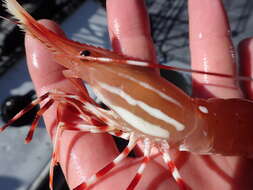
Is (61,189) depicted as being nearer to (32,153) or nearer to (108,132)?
(32,153)

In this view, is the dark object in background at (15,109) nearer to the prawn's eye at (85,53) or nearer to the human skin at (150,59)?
the human skin at (150,59)

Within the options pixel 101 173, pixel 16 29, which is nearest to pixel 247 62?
pixel 101 173

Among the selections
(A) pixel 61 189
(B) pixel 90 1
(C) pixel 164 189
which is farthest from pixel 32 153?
(B) pixel 90 1

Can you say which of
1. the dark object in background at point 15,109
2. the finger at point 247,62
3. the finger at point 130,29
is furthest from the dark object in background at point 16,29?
the finger at point 247,62

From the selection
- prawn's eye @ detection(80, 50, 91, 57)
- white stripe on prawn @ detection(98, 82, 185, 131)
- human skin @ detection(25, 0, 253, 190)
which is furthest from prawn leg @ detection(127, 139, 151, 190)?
prawn's eye @ detection(80, 50, 91, 57)

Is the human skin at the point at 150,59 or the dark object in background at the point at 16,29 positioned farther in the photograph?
the dark object in background at the point at 16,29

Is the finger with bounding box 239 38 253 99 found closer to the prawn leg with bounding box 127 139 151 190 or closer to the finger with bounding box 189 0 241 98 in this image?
the finger with bounding box 189 0 241 98

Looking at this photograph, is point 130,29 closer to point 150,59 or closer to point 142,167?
point 150,59
